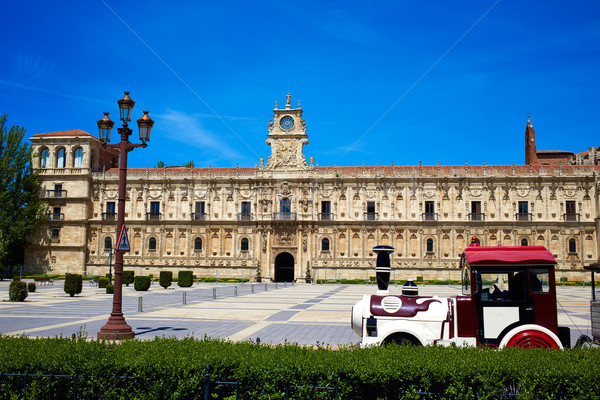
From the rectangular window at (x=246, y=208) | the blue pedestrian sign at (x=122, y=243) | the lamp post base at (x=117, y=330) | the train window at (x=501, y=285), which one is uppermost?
the rectangular window at (x=246, y=208)

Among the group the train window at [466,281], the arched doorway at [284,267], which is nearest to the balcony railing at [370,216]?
the arched doorway at [284,267]

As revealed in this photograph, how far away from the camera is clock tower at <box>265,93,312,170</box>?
175 ft

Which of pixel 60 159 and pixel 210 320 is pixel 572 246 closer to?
pixel 210 320

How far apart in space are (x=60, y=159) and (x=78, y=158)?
218 cm

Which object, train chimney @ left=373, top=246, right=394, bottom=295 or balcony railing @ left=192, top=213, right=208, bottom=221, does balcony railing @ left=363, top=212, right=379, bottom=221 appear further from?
train chimney @ left=373, top=246, right=394, bottom=295

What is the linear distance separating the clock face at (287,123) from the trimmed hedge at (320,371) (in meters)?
47.3

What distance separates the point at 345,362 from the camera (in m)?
6.52

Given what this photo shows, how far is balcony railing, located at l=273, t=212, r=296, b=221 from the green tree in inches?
959

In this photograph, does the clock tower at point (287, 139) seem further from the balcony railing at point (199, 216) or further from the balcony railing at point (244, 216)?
the balcony railing at point (199, 216)

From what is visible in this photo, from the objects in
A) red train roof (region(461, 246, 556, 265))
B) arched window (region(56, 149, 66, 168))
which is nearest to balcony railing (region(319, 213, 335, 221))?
arched window (region(56, 149, 66, 168))

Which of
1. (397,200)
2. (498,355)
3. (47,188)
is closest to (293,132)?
(397,200)

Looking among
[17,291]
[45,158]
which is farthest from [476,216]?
[45,158]

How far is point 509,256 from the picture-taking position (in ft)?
31.4

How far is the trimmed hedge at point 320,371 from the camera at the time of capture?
6152 mm
